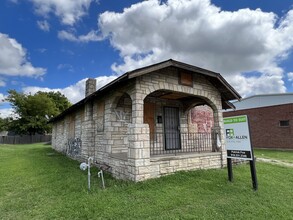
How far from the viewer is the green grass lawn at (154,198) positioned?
3332 mm

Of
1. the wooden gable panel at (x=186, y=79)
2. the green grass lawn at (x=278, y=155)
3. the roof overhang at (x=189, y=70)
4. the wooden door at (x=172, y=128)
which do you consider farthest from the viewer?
the green grass lawn at (x=278, y=155)

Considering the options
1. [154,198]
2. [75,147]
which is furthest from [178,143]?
[75,147]

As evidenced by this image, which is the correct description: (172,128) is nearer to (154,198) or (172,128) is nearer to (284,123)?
(154,198)

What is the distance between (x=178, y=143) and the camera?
8.74 meters

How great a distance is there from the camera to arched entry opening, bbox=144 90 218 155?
25.9ft

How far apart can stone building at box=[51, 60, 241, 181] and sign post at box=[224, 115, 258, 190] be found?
1484mm

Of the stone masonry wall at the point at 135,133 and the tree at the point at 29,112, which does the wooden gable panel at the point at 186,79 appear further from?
the tree at the point at 29,112

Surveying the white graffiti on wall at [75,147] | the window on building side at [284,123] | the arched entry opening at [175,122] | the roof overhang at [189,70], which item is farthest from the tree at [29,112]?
the window on building side at [284,123]

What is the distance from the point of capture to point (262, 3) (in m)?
9.12

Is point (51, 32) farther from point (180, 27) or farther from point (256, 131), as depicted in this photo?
point (256, 131)

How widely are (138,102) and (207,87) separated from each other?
338cm

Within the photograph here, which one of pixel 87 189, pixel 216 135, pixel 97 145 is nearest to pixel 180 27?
pixel 216 135

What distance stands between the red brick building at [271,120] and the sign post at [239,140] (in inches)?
471

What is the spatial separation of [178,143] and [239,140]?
398 centimetres
